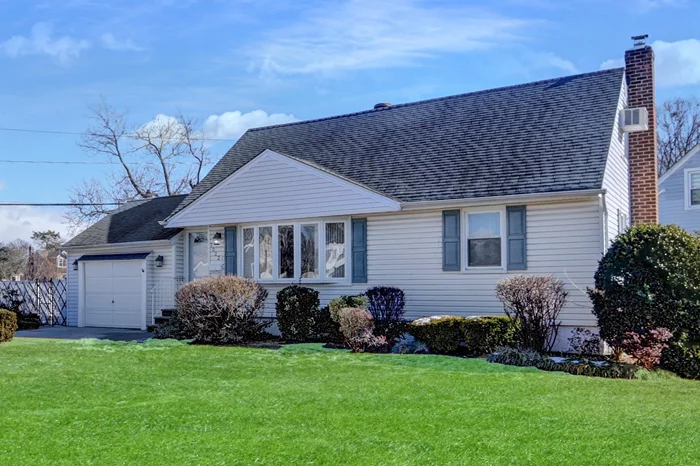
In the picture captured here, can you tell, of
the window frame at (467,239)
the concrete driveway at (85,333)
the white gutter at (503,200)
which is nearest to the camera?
the white gutter at (503,200)

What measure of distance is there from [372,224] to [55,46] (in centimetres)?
829

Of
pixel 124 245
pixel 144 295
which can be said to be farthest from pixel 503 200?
pixel 124 245

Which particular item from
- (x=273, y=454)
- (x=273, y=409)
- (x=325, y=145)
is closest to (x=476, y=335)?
(x=273, y=409)

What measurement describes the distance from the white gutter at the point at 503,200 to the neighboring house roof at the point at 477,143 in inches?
5.2

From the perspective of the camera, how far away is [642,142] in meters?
16.8

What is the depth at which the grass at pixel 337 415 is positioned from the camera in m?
5.76

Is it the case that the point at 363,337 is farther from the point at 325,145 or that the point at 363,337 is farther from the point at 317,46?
the point at 325,145

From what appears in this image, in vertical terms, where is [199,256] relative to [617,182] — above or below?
below

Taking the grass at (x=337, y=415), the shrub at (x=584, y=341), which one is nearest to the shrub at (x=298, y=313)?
the grass at (x=337, y=415)

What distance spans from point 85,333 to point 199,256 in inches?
144

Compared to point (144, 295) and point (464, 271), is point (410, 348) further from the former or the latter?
point (144, 295)

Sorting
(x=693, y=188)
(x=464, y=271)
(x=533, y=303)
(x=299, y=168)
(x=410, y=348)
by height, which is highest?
(x=693, y=188)

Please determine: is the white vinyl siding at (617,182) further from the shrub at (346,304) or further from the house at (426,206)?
the shrub at (346,304)

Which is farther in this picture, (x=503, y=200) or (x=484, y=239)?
(x=484, y=239)
